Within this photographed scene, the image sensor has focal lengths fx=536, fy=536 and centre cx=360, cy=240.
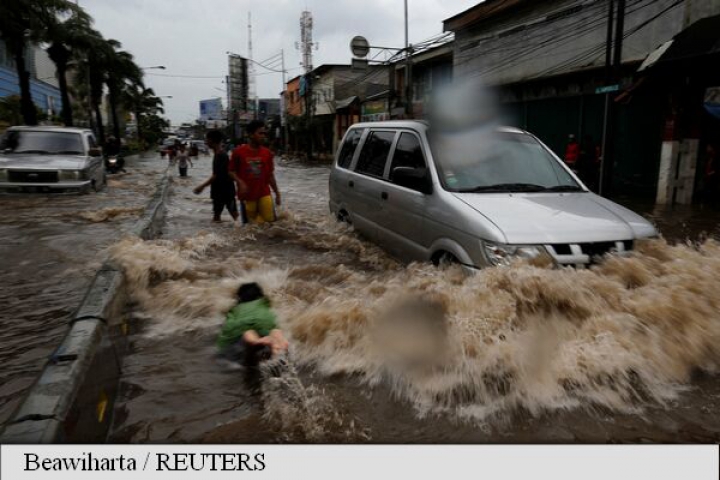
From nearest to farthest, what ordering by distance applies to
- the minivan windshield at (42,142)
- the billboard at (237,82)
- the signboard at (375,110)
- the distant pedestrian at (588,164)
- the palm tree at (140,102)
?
the minivan windshield at (42,142), the distant pedestrian at (588,164), the signboard at (375,110), the palm tree at (140,102), the billboard at (237,82)

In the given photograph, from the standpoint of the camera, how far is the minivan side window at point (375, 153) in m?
6.30

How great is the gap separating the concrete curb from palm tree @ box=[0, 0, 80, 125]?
2030cm

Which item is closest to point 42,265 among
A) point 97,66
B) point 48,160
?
point 48,160

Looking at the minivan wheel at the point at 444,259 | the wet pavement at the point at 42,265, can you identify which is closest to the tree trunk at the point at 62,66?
the wet pavement at the point at 42,265

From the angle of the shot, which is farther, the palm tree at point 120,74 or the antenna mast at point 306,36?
the antenna mast at point 306,36

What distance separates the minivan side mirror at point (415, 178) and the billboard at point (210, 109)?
125189mm

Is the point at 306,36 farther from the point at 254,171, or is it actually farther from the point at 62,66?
the point at 254,171

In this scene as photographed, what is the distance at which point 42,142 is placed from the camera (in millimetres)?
12523

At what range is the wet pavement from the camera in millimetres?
3775

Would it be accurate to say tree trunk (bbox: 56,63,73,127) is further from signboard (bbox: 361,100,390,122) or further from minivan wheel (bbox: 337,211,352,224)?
minivan wheel (bbox: 337,211,352,224)

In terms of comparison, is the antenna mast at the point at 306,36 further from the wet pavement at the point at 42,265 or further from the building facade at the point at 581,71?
the wet pavement at the point at 42,265

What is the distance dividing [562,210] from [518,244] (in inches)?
28.7

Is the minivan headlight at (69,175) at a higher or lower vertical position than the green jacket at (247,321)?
higher

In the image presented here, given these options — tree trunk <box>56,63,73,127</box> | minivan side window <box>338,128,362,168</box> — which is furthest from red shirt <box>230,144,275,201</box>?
tree trunk <box>56,63,73,127</box>
